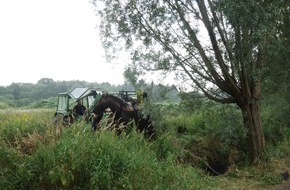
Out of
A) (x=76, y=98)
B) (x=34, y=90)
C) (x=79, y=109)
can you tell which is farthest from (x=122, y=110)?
(x=34, y=90)

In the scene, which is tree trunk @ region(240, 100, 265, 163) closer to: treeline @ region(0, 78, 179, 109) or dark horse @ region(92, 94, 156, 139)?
dark horse @ region(92, 94, 156, 139)

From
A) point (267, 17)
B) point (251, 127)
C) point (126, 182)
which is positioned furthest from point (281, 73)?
point (126, 182)

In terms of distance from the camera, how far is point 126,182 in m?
4.93

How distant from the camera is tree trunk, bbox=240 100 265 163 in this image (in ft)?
31.7

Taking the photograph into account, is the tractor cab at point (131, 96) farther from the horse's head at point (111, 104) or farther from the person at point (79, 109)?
the person at point (79, 109)

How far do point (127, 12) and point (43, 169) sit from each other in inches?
229

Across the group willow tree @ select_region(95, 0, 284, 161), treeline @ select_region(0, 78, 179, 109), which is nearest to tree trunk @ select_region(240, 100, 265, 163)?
willow tree @ select_region(95, 0, 284, 161)

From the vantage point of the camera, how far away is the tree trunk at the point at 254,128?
381 inches

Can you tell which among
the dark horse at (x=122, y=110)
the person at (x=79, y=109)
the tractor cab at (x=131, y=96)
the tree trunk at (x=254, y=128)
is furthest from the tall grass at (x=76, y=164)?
the person at (x=79, y=109)

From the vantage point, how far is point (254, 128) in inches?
384

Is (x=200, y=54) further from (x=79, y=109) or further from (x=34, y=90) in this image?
(x=34, y=90)

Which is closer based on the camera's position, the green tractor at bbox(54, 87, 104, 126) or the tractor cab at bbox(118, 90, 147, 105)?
the tractor cab at bbox(118, 90, 147, 105)

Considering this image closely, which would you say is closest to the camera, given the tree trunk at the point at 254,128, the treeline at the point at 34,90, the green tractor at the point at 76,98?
the tree trunk at the point at 254,128

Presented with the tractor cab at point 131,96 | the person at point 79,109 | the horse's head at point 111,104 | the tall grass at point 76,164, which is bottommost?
the tall grass at point 76,164
